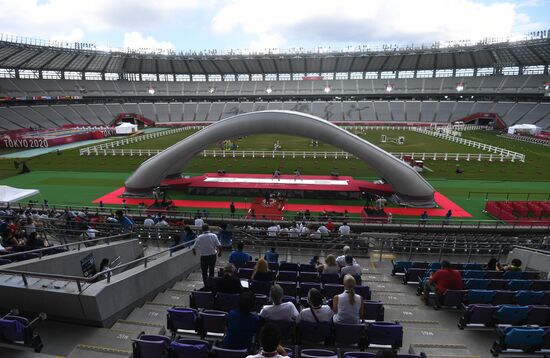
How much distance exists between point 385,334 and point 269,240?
7.81 m

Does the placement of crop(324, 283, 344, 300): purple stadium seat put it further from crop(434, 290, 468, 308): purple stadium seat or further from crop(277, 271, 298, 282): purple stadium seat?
crop(434, 290, 468, 308): purple stadium seat

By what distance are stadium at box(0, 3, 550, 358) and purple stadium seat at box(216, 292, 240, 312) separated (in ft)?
0.18

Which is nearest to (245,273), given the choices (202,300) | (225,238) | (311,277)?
(311,277)

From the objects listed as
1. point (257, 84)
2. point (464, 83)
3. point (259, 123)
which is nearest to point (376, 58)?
point (464, 83)

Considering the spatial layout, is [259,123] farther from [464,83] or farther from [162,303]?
[464,83]

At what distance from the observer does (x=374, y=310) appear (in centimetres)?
652

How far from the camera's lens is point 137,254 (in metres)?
12.4

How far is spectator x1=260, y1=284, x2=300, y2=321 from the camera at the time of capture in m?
5.09

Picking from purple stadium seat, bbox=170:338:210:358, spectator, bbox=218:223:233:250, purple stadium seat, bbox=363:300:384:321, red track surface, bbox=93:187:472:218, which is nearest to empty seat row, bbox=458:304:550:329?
purple stadium seat, bbox=363:300:384:321

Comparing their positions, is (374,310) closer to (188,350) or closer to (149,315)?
(188,350)

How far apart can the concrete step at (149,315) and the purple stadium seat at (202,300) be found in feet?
2.30

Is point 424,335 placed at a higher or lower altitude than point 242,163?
lower

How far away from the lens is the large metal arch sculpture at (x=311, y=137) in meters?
21.1

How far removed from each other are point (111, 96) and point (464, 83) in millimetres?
91443
